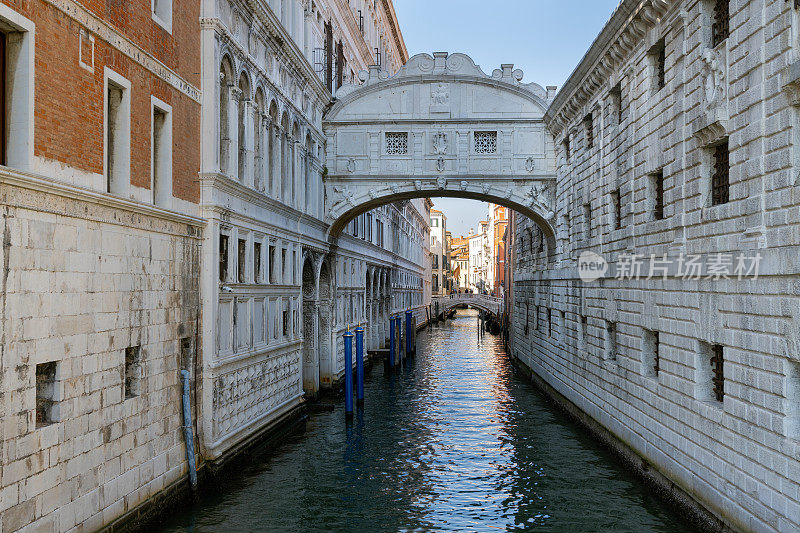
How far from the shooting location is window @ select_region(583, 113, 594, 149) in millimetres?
17266

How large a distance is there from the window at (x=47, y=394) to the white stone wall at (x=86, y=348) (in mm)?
49

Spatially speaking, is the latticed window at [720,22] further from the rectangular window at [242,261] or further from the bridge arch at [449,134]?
the bridge arch at [449,134]

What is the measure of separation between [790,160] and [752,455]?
319 centimetres

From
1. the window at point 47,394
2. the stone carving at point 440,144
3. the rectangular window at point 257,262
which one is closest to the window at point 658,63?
the rectangular window at point 257,262

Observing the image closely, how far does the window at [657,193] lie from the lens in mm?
12375

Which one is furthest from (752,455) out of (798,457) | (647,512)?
(647,512)

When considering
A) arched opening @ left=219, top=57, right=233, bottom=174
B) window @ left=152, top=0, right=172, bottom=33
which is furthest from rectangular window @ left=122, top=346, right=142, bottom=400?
window @ left=152, top=0, right=172, bottom=33

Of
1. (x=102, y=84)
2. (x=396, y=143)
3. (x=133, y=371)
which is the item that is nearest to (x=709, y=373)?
(x=133, y=371)

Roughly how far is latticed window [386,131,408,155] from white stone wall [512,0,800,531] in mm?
5018

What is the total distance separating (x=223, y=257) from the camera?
12.7 m

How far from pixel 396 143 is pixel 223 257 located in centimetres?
926

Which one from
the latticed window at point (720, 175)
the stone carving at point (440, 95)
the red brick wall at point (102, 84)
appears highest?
the stone carving at point (440, 95)

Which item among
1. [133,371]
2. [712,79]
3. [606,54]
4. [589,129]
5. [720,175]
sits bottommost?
[133,371]

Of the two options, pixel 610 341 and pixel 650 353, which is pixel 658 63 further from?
pixel 610 341
